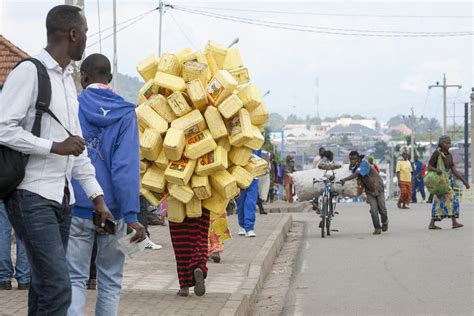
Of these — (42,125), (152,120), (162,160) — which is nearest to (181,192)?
(162,160)

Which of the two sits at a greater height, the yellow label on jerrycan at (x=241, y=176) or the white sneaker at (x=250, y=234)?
the yellow label on jerrycan at (x=241, y=176)

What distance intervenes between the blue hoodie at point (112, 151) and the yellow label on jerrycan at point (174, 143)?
2853 millimetres

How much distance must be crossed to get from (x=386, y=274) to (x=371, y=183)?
7172 mm

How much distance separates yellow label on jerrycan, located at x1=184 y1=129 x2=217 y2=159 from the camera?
31.8 ft

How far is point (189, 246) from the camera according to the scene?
32.6 ft

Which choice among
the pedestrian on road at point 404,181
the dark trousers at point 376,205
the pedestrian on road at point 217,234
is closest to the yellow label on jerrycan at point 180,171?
the pedestrian on road at point 217,234

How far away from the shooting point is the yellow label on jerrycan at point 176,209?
9.94 meters

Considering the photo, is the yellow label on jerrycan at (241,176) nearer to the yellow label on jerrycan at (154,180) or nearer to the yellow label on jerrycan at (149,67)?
the yellow label on jerrycan at (154,180)

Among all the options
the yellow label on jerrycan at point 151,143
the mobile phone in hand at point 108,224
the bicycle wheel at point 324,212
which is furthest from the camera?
the bicycle wheel at point 324,212

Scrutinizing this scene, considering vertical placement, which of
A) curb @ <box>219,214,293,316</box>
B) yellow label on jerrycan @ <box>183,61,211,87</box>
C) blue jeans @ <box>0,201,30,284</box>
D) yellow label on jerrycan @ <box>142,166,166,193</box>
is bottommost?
curb @ <box>219,214,293,316</box>

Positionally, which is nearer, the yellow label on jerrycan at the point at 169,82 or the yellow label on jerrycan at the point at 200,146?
the yellow label on jerrycan at the point at 200,146

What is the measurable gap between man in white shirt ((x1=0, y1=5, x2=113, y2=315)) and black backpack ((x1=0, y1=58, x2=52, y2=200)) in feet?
0.10

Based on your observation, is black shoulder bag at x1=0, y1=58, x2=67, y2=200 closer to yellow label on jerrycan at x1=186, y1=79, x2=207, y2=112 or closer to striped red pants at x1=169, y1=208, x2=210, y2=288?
yellow label on jerrycan at x1=186, y1=79, x2=207, y2=112

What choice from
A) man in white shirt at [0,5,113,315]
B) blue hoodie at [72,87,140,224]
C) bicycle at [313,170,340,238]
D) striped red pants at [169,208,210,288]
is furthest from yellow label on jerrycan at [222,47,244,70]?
bicycle at [313,170,340,238]
